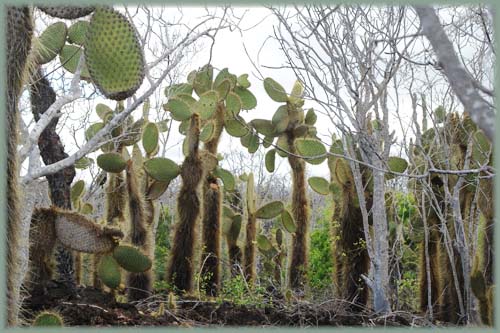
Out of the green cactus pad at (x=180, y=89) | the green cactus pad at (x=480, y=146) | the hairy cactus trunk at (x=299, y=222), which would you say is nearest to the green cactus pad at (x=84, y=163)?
the green cactus pad at (x=180, y=89)

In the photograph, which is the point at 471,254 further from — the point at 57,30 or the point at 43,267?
the point at 57,30

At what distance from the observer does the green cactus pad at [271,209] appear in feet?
21.4

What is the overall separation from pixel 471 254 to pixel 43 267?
11.3 ft

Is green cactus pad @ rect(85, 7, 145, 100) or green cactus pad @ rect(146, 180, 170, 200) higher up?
green cactus pad @ rect(85, 7, 145, 100)

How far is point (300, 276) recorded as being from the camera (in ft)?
21.9

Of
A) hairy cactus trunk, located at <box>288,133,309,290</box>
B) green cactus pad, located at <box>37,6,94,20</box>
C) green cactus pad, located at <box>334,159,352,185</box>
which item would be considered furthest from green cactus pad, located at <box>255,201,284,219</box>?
green cactus pad, located at <box>37,6,94,20</box>

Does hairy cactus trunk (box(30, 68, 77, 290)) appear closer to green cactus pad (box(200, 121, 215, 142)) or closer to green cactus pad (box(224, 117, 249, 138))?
green cactus pad (box(200, 121, 215, 142))

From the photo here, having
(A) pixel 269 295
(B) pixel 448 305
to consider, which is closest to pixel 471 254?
(B) pixel 448 305

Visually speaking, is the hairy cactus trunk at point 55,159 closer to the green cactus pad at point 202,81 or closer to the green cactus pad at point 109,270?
the green cactus pad at point 109,270

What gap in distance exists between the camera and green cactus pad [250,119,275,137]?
6.63 metres

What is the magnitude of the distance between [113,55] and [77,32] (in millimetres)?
1659

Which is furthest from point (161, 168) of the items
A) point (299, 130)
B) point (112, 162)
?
point (299, 130)

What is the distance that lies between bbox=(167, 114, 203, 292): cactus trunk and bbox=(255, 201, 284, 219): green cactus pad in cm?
90

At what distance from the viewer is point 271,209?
6535 millimetres
